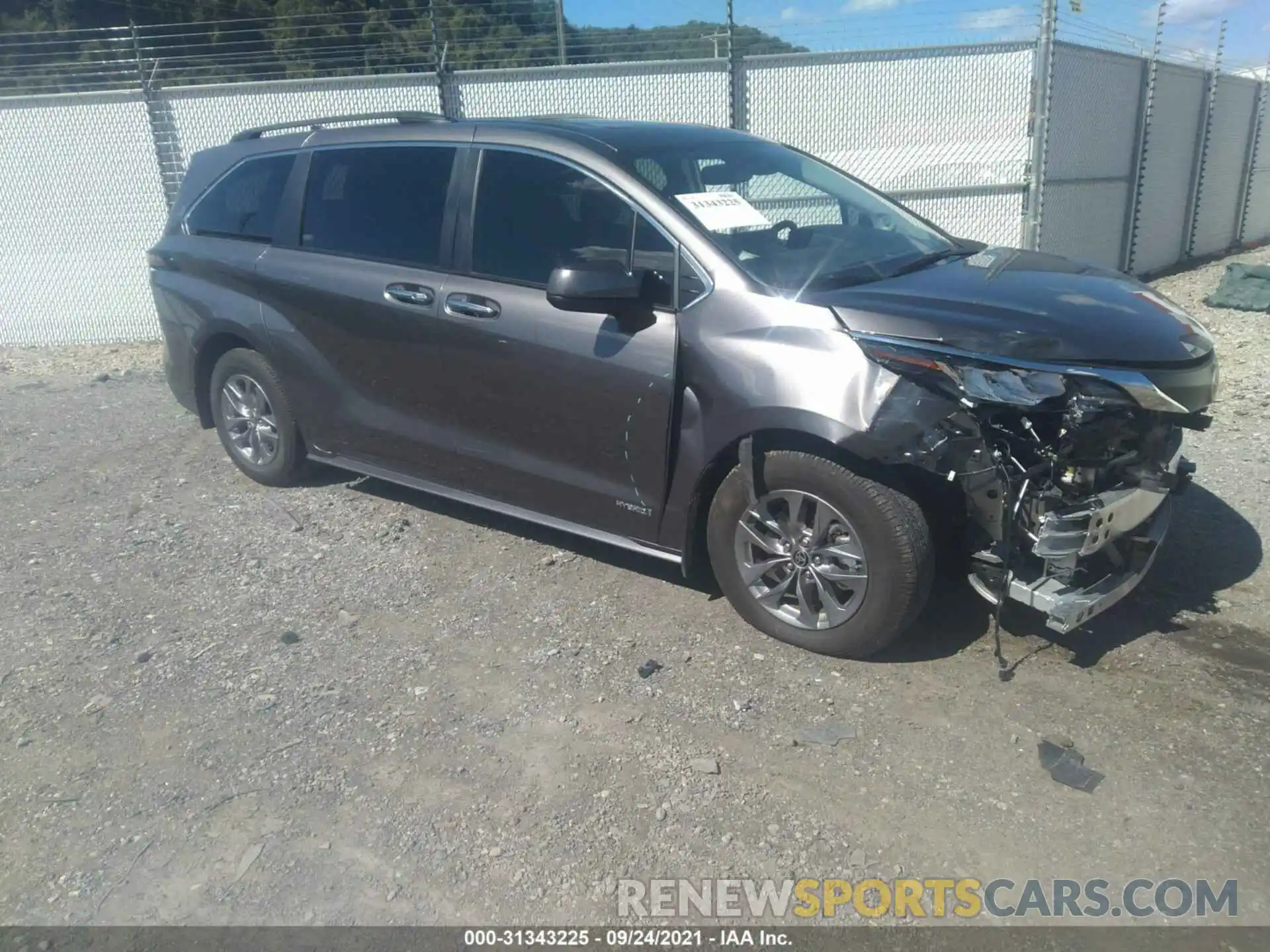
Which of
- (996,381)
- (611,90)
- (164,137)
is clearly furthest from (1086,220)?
(164,137)

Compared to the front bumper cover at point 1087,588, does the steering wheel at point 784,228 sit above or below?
above

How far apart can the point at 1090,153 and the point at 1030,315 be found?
8.26 metres

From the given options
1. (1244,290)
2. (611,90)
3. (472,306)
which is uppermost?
(611,90)

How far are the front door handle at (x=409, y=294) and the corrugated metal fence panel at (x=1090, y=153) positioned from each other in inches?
279

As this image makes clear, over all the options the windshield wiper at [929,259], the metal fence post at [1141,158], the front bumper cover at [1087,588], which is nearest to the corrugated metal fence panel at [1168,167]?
the metal fence post at [1141,158]

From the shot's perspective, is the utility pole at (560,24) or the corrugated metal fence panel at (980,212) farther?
the utility pole at (560,24)

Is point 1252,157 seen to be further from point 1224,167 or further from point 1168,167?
point 1168,167

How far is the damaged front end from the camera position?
10.9 ft

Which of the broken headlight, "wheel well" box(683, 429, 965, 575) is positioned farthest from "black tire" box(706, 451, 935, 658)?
the broken headlight

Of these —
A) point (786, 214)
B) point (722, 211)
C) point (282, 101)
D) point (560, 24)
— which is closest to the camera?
point (722, 211)

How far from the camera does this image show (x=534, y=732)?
3473mm

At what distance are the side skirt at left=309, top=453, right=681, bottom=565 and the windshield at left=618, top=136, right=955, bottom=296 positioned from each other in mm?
1161

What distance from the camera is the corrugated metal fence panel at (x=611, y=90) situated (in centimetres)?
962

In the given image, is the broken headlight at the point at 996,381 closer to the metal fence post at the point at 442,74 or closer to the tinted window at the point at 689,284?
the tinted window at the point at 689,284
